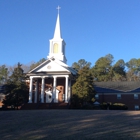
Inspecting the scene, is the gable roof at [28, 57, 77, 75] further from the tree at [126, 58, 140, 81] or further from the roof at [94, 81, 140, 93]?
the tree at [126, 58, 140, 81]

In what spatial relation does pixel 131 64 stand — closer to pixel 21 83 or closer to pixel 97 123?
pixel 21 83

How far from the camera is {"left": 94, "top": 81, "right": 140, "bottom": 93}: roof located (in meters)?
47.7

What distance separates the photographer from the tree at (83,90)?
118ft

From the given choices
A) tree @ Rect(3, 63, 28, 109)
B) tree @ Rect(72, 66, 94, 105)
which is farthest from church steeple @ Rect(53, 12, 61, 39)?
tree @ Rect(72, 66, 94, 105)

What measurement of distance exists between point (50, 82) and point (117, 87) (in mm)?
14420

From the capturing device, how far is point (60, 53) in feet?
155

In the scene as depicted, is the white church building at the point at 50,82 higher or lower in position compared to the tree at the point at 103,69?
lower

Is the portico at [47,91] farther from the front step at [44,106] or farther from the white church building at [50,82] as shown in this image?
the front step at [44,106]

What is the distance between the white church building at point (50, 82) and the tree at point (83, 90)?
8.17 ft

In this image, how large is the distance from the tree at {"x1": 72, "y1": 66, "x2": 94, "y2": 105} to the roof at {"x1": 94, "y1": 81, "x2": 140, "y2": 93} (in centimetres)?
1177

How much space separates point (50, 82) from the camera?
43250mm

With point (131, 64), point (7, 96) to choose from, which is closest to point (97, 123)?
point (7, 96)

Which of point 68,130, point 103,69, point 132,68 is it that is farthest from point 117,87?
point 68,130

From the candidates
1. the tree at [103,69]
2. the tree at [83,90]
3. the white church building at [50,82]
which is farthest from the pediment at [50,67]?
the tree at [103,69]
